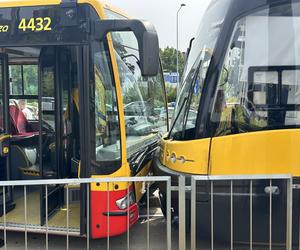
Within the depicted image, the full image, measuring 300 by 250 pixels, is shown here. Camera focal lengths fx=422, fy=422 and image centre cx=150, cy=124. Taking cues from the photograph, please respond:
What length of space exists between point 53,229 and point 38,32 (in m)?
2.05

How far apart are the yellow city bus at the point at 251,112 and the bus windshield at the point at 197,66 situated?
0.21 feet

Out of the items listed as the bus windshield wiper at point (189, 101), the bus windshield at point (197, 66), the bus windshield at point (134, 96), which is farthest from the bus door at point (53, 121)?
the bus windshield wiper at point (189, 101)

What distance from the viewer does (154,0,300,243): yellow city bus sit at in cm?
402

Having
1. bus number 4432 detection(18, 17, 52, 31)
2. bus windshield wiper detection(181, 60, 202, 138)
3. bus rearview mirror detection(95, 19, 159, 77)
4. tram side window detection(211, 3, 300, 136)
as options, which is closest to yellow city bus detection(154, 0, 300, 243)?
tram side window detection(211, 3, 300, 136)

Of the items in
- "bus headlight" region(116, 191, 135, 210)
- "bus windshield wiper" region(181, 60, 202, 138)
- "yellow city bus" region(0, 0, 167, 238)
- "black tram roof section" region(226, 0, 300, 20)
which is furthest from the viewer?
"bus windshield wiper" region(181, 60, 202, 138)

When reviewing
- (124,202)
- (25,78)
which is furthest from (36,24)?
(124,202)

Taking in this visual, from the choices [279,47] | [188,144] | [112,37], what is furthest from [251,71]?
[112,37]

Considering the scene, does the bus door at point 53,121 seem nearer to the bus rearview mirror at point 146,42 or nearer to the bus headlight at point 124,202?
the bus headlight at point 124,202

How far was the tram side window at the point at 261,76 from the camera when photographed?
159 inches

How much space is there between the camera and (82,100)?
4.23m

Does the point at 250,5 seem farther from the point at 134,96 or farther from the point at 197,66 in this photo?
the point at 134,96

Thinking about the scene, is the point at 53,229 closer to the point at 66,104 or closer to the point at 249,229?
the point at 66,104

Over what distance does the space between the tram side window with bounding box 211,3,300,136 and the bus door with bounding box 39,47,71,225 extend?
1759mm

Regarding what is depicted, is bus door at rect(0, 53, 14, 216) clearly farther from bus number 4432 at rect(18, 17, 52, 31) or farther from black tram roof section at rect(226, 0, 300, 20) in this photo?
black tram roof section at rect(226, 0, 300, 20)
